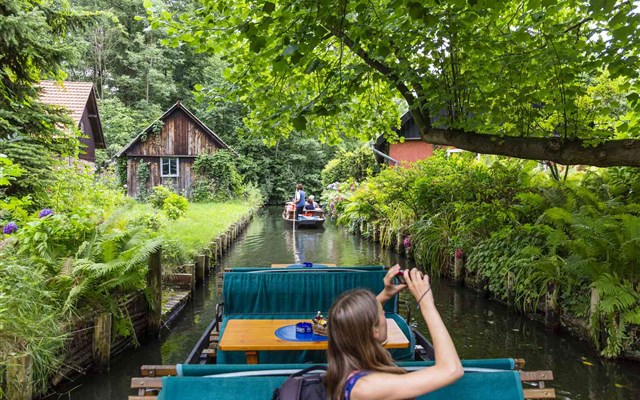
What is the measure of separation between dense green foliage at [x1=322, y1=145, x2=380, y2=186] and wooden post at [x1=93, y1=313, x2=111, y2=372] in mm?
27395

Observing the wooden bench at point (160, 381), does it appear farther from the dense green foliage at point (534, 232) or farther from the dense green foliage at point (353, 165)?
the dense green foliage at point (353, 165)

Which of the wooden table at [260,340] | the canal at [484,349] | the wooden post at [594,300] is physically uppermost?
the wooden table at [260,340]

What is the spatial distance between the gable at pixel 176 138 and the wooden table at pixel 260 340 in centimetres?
3148

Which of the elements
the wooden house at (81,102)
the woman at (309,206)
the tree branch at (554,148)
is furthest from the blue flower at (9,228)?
the woman at (309,206)

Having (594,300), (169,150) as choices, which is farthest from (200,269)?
(169,150)

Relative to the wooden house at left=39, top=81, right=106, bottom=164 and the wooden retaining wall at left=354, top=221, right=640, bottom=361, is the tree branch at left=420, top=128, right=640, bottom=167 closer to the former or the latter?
the wooden retaining wall at left=354, top=221, right=640, bottom=361

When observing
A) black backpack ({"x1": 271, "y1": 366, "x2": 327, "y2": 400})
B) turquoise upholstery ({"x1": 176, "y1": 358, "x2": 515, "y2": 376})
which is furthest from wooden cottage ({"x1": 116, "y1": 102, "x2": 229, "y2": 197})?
black backpack ({"x1": 271, "y1": 366, "x2": 327, "y2": 400})

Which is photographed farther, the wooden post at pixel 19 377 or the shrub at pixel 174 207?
the shrub at pixel 174 207

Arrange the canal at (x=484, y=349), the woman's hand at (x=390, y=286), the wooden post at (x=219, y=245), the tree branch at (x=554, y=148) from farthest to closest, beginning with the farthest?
1. the wooden post at (x=219, y=245)
2. the canal at (x=484, y=349)
3. the tree branch at (x=554, y=148)
4. the woman's hand at (x=390, y=286)

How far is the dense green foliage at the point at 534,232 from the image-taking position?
6.96m

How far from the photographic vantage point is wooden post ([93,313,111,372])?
6.36 meters

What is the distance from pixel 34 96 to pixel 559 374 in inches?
402

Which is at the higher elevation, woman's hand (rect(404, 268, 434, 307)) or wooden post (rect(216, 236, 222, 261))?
woman's hand (rect(404, 268, 434, 307))

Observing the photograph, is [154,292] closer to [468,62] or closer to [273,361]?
[273,361]
